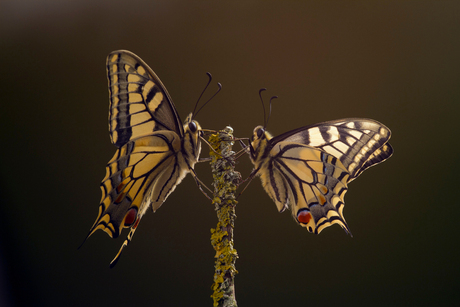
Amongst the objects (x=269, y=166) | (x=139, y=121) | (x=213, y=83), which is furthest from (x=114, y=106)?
(x=213, y=83)

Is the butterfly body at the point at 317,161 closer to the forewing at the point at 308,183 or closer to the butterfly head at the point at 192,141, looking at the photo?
the forewing at the point at 308,183

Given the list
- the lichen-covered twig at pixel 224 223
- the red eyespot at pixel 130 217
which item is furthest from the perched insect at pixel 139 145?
the lichen-covered twig at pixel 224 223

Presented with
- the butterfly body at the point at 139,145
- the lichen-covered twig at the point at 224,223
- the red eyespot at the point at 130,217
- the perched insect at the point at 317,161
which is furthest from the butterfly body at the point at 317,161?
the red eyespot at the point at 130,217

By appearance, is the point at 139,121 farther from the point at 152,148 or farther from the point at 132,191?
the point at 132,191

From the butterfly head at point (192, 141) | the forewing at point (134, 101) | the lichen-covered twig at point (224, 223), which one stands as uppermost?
the forewing at point (134, 101)

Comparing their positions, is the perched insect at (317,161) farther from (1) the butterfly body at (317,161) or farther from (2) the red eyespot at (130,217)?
(2) the red eyespot at (130,217)

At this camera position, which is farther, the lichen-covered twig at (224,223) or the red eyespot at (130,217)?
the red eyespot at (130,217)

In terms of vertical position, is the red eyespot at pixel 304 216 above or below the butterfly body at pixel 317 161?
below

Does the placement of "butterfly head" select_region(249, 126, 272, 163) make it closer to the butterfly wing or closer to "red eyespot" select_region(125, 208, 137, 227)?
the butterfly wing
